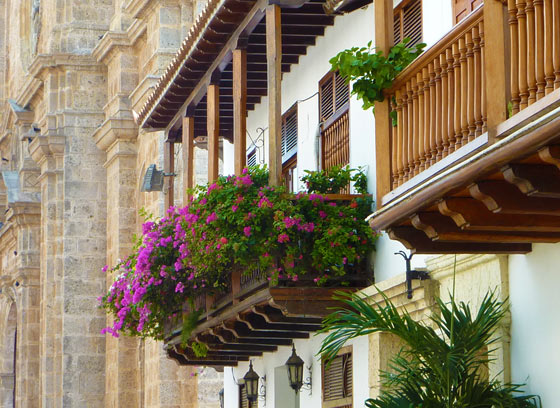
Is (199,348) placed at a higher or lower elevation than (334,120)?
lower

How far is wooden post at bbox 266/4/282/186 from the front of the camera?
44.5 feet

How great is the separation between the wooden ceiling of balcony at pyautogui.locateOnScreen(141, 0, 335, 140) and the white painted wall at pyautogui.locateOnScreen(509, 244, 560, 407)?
213 inches

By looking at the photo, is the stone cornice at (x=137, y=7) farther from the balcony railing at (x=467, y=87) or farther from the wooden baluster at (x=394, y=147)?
the balcony railing at (x=467, y=87)

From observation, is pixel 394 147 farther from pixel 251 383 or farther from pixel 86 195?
pixel 86 195

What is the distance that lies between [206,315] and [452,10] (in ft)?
Answer: 19.3

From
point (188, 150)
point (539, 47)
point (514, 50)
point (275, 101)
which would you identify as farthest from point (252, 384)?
point (539, 47)

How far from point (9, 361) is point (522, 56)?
36199 mm

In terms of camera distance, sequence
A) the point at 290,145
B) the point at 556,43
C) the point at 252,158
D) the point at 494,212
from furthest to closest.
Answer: the point at 252,158 → the point at 290,145 → the point at 494,212 → the point at 556,43

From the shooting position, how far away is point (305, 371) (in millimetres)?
15891

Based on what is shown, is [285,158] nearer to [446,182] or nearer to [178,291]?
[178,291]

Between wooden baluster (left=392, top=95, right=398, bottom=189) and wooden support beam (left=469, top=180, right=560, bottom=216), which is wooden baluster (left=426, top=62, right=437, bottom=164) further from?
wooden support beam (left=469, top=180, right=560, bottom=216)

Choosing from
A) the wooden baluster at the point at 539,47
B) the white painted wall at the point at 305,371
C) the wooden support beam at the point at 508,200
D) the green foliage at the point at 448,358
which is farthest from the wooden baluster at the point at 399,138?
the white painted wall at the point at 305,371

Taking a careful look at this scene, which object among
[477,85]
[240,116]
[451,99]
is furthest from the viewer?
[240,116]

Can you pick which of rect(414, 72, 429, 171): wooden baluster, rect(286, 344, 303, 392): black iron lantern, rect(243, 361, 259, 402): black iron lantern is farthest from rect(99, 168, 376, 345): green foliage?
rect(414, 72, 429, 171): wooden baluster
